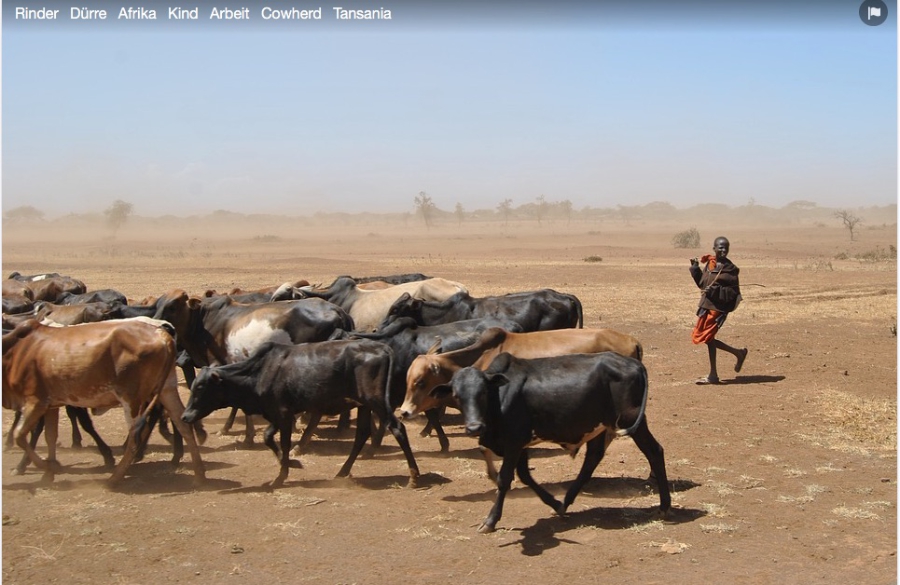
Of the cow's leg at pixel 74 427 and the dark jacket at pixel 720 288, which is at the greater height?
the dark jacket at pixel 720 288

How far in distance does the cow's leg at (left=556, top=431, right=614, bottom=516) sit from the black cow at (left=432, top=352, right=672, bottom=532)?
0.02m

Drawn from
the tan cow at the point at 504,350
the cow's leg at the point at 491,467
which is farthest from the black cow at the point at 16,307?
the cow's leg at the point at 491,467

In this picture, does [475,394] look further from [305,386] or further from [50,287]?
[50,287]

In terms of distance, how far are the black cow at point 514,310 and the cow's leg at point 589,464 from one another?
4.62 metres

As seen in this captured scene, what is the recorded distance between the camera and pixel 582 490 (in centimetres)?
897

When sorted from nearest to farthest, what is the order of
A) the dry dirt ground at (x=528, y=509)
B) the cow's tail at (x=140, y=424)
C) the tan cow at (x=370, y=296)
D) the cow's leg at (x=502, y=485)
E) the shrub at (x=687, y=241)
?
the dry dirt ground at (x=528, y=509) < the cow's leg at (x=502, y=485) < the cow's tail at (x=140, y=424) < the tan cow at (x=370, y=296) < the shrub at (x=687, y=241)

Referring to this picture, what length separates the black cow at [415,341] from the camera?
10.6 metres

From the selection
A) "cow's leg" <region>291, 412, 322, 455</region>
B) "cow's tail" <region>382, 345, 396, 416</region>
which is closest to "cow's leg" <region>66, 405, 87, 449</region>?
"cow's leg" <region>291, 412, 322, 455</region>

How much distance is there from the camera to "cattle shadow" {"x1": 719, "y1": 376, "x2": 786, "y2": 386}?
14.1 m

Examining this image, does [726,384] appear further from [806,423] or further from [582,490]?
[582,490]

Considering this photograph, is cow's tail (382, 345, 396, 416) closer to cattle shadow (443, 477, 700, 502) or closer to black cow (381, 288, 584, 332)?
cattle shadow (443, 477, 700, 502)

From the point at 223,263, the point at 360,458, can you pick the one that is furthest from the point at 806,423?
the point at 223,263

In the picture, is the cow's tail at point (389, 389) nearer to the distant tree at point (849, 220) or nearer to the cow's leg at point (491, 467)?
the cow's leg at point (491, 467)

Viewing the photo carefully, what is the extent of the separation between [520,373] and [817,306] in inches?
686
